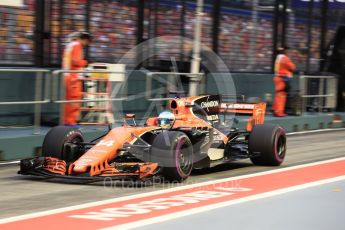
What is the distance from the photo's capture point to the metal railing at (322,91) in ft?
66.1

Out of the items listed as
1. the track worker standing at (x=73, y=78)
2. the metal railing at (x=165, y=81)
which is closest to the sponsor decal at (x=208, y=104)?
the metal railing at (x=165, y=81)

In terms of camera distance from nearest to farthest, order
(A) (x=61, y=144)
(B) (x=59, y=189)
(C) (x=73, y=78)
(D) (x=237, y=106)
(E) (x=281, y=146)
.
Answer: (B) (x=59, y=189) < (A) (x=61, y=144) < (E) (x=281, y=146) < (D) (x=237, y=106) < (C) (x=73, y=78)

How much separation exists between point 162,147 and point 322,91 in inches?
506

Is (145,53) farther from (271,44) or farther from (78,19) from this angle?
(271,44)

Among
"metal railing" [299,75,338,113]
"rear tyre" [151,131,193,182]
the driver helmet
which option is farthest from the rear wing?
"metal railing" [299,75,338,113]

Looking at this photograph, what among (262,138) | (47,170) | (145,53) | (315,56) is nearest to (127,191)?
(47,170)

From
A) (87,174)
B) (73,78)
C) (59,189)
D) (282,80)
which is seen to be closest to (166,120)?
(87,174)

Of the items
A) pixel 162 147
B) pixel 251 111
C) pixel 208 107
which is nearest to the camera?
pixel 162 147

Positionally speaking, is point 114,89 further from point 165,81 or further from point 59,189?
point 59,189

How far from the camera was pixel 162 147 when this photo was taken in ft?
30.5

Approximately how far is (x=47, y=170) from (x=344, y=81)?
15.3 meters

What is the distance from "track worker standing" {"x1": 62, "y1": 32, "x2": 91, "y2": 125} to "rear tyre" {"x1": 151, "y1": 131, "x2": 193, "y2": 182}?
14.1 feet

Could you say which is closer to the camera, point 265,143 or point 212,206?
point 212,206

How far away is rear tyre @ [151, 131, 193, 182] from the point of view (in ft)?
30.5
